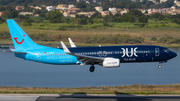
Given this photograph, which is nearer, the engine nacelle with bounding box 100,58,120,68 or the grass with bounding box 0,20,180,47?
the engine nacelle with bounding box 100,58,120,68

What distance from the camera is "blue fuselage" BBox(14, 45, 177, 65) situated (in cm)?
4823

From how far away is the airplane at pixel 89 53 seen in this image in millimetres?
48125

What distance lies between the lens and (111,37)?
101 meters

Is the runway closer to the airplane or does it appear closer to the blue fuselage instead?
the airplane

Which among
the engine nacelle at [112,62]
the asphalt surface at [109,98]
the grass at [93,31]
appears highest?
the grass at [93,31]

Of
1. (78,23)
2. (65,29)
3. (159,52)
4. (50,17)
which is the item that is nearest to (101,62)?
(159,52)

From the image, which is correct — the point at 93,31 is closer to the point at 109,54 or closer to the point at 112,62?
the point at 109,54

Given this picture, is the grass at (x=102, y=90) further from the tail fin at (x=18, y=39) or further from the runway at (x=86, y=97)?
the tail fin at (x=18, y=39)

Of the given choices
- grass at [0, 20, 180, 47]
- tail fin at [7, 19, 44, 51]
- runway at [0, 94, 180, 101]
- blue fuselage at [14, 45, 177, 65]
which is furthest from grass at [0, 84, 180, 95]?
grass at [0, 20, 180, 47]

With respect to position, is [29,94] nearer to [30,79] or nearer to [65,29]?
[30,79]

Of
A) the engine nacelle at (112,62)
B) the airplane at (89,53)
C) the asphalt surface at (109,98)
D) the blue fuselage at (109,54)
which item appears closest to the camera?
the asphalt surface at (109,98)

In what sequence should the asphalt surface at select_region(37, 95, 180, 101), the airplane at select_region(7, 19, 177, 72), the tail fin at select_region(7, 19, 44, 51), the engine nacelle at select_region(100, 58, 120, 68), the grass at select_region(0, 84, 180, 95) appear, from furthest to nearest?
the tail fin at select_region(7, 19, 44, 51), the airplane at select_region(7, 19, 177, 72), the engine nacelle at select_region(100, 58, 120, 68), the grass at select_region(0, 84, 180, 95), the asphalt surface at select_region(37, 95, 180, 101)

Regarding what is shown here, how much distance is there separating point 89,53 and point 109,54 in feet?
10.5

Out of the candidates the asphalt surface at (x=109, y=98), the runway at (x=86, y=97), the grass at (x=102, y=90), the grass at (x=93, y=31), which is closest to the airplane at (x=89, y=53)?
the grass at (x=102, y=90)
